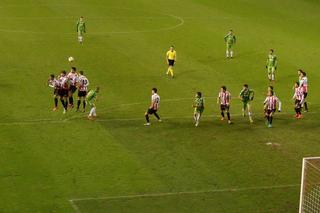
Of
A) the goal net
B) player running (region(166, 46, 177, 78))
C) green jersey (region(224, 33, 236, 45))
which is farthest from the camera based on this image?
green jersey (region(224, 33, 236, 45))

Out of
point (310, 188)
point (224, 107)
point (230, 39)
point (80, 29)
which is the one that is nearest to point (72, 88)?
point (224, 107)

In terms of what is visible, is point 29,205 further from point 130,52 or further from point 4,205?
point 130,52

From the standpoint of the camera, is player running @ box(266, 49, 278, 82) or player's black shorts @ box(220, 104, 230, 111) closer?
player's black shorts @ box(220, 104, 230, 111)

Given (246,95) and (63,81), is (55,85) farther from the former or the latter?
(246,95)

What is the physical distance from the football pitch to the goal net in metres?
0.52

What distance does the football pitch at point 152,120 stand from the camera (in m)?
29.4

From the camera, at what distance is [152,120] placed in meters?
39.2

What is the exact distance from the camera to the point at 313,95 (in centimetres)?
4541

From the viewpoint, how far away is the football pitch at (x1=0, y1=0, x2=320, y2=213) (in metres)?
29.4

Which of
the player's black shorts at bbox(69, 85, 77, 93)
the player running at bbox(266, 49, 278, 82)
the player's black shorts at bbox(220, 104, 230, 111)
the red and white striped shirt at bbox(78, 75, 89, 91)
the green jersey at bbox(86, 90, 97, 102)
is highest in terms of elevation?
the player running at bbox(266, 49, 278, 82)

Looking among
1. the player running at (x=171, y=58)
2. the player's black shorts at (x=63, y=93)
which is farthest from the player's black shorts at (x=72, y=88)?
the player running at (x=171, y=58)

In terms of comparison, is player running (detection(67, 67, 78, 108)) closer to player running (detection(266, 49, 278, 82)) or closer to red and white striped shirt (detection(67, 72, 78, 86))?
red and white striped shirt (detection(67, 72, 78, 86))

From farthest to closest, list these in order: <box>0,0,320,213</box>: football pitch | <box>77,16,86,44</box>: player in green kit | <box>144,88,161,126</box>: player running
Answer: <box>77,16,86,44</box>: player in green kit
<box>144,88,161,126</box>: player running
<box>0,0,320,213</box>: football pitch

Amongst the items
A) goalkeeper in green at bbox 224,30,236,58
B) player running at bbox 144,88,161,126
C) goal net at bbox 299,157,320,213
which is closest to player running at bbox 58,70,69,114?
player running at bbox 144,88,161,126
